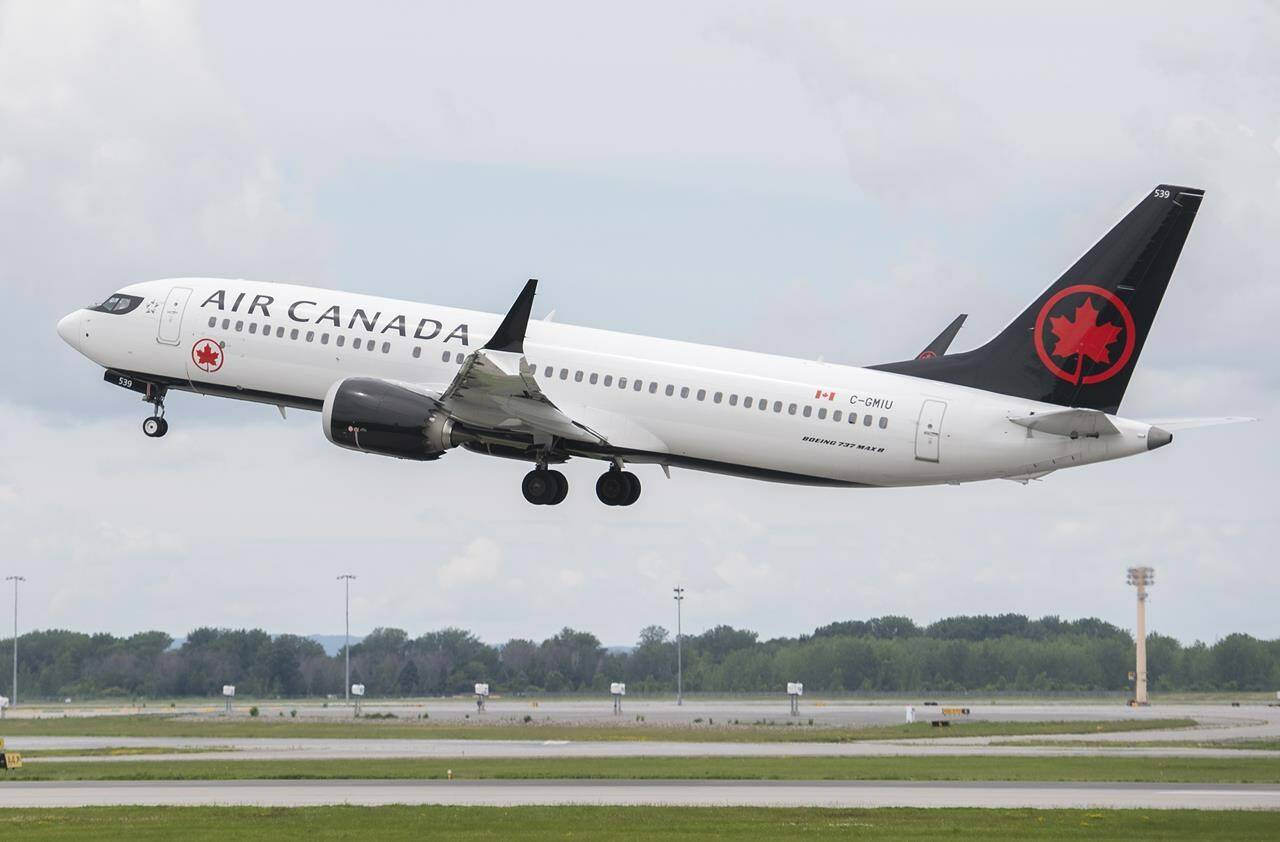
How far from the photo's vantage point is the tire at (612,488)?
60.4 m

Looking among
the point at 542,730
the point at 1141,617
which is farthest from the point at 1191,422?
the point at 1141,617

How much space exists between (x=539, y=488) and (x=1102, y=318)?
18338mm

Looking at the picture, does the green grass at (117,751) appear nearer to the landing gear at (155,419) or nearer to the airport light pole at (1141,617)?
the landing gear at (155,419)

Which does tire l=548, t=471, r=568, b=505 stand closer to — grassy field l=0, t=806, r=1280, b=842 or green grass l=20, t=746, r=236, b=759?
grassy field l=0, t=806, r=1280, b=842

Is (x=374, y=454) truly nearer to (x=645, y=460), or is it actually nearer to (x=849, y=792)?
(x=645, y=460)

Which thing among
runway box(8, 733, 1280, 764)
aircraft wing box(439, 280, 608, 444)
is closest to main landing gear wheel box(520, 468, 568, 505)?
aircraft wing box(439, 280, 608, 444)

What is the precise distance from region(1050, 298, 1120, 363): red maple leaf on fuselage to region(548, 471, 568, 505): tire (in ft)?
52.7

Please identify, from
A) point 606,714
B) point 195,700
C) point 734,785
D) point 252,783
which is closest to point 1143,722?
point 606,714

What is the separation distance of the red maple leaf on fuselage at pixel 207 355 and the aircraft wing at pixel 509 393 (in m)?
10.3

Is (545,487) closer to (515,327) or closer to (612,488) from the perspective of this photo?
(612,488)

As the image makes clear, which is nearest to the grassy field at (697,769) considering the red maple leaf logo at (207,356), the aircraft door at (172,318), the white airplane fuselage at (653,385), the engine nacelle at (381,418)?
the white airplane fuselage at (653,385)

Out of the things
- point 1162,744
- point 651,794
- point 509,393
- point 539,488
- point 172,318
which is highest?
point 172,318

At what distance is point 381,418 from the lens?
55.8 meters

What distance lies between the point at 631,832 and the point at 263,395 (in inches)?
863
